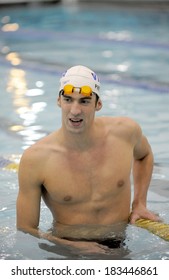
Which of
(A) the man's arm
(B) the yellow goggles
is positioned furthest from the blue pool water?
(B) the yellow goggles

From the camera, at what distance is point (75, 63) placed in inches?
356

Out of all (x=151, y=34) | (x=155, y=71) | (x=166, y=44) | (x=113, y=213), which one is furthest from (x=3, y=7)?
(x=113, y=213)

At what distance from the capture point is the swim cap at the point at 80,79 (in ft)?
11.0

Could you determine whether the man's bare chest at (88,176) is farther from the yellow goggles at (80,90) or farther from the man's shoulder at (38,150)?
A: the yellow goggles at (80,90)

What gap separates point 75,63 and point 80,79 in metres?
5.72

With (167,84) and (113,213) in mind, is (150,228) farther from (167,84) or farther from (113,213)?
(167,84)

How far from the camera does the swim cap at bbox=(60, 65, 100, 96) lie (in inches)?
132

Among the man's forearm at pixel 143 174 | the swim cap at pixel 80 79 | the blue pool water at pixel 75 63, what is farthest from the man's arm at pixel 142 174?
the swim cap at pixel 80 79

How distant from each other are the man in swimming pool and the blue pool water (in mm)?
138

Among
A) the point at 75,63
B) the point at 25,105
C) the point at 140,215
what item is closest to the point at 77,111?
the point at 140,215

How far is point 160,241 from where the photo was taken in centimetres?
360

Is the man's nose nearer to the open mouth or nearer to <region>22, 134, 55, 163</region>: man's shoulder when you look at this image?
the open mouth

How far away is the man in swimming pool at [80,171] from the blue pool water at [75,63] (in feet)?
0.45

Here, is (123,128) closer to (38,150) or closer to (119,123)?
(119,123)
